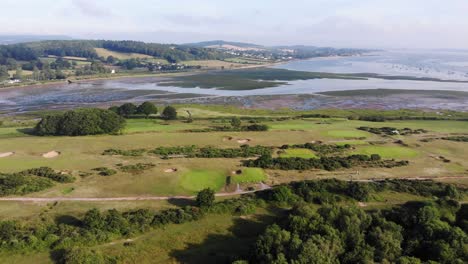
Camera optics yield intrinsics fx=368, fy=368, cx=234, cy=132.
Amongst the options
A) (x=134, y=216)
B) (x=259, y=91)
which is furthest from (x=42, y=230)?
(x=259, y=91)

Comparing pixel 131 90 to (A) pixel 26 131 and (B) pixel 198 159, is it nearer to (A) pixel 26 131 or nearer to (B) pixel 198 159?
(A) pixel 26 131

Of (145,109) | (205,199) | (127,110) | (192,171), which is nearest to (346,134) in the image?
(192,171)

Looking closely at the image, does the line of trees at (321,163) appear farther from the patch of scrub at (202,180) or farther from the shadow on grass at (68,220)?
the shadow on grass at (68,220)

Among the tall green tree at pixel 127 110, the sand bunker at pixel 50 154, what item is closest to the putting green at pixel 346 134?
the tall green tree at pixel 127 110

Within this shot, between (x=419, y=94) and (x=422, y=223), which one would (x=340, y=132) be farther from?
(x=419, y=94)

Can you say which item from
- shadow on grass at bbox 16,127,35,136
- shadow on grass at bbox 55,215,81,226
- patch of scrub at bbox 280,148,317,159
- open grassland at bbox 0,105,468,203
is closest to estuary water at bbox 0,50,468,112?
open grassland at bbox 0,105,468,203

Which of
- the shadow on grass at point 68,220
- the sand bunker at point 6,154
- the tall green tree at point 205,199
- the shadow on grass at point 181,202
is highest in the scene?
the tall green tree at point 205,199

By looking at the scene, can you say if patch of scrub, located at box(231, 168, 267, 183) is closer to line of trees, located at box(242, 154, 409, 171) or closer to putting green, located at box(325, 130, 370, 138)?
line of trees, located at box(242, 154, 409, 171)
